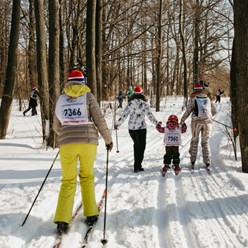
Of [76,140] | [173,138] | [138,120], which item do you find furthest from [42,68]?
[76,140]

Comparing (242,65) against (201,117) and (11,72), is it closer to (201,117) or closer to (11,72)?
(201,117)

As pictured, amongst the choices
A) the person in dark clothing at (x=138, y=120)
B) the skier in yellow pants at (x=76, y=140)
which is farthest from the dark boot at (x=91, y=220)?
the person in dark clothing at (x=138, y=120)

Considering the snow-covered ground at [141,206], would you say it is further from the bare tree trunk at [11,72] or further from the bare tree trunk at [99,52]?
the bare tree trunk at [99,52]

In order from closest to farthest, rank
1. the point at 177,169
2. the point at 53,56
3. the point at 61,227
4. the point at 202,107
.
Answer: the point at 61,227, the point at 177,169, the point at 202,107, the point at 53,56

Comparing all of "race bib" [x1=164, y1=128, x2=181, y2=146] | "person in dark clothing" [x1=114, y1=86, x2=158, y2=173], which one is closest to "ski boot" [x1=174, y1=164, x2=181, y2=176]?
"race bib" [x1=164, y1=128, x2=181, y2=146]

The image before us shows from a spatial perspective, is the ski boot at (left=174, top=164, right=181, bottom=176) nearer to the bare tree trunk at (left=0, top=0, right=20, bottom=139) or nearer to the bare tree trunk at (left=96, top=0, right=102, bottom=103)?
the bare tree trunk at (left=96, top=0, right=102, bottom=103)

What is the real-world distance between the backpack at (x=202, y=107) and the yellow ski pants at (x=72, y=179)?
3.97 metres

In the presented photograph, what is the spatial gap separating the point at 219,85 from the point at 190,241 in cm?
5539

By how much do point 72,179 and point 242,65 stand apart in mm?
4485

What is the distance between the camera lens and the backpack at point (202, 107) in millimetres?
7719

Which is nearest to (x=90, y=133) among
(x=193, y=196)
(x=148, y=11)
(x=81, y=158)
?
(x=81, y=158)

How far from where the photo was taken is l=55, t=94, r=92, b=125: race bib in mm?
4383

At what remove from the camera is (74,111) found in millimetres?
4383

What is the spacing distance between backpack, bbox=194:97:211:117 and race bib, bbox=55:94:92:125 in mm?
4043
